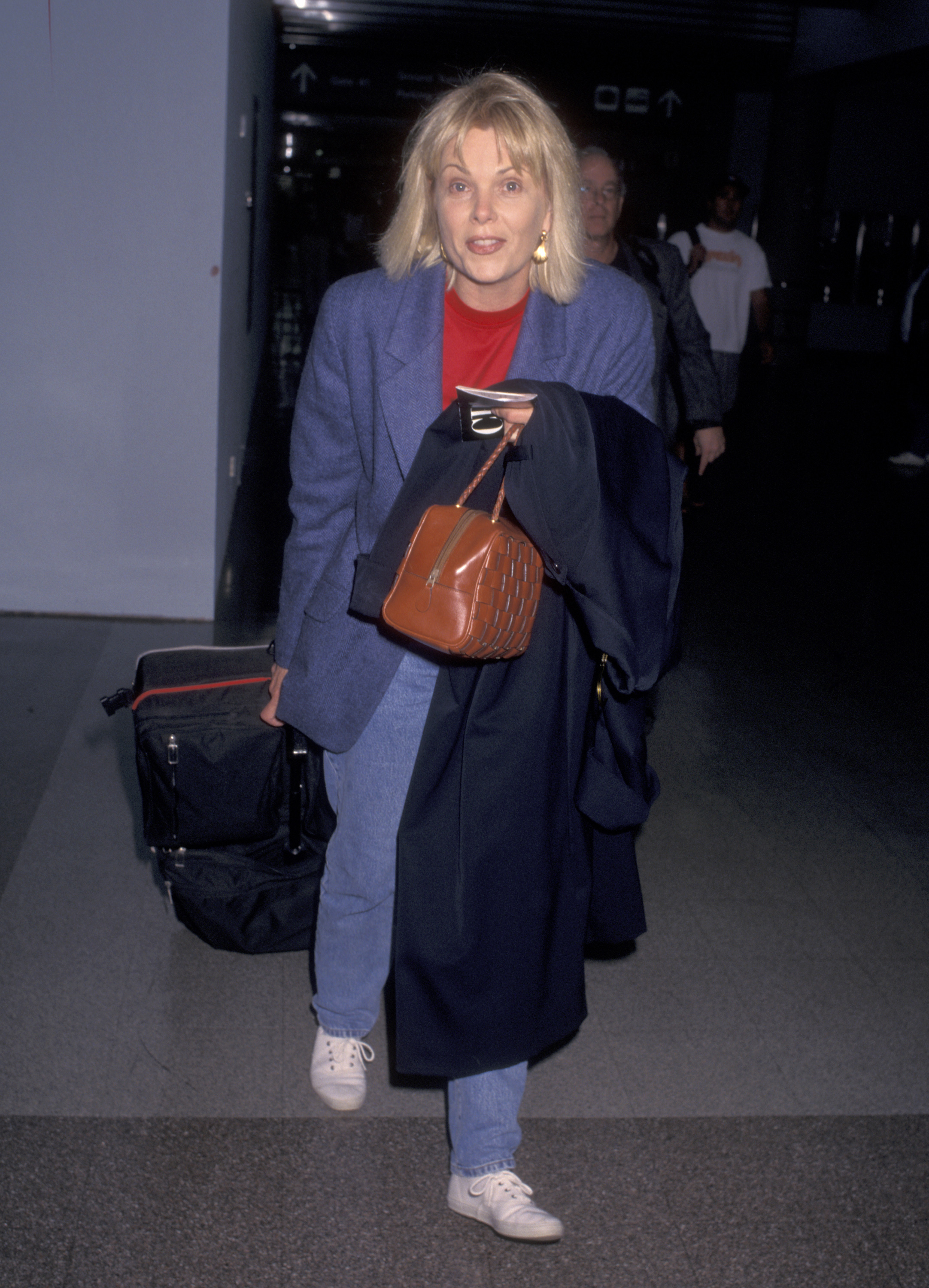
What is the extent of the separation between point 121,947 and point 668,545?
5.67 ft

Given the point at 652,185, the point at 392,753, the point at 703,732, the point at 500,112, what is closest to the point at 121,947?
the point at 392,753

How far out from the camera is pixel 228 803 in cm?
258

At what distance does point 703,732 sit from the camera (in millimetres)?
4336

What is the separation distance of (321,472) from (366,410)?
14 centimetres

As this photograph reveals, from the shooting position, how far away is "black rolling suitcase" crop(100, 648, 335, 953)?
255cm

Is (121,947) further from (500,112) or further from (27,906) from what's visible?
(500,112)

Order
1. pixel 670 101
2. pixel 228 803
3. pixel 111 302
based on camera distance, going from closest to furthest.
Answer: pixel 228 803, pixel 111 302, pixel 670 101

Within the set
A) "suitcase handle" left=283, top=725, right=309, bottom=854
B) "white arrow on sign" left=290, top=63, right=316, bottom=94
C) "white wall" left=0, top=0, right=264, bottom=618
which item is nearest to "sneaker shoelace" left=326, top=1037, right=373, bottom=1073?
"suitcase handle" left=283, top=725, right=309, bottom=854

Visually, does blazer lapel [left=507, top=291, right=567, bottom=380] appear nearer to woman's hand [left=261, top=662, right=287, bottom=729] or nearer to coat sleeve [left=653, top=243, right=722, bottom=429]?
woman's hand [left=261, top=662, right=287, bottom=729]

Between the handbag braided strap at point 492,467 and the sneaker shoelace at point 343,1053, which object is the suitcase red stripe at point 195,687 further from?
the handbag braided strap at point 492,467

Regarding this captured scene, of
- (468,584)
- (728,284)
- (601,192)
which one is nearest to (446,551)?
(468,584)

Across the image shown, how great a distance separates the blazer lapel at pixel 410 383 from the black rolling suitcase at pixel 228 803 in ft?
2.86

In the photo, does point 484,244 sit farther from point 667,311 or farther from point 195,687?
point 667,311

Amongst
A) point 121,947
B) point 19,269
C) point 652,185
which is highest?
point 652,185
